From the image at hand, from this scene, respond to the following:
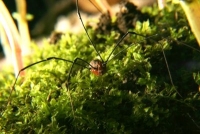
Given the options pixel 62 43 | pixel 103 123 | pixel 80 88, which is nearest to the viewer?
pixel 103 123

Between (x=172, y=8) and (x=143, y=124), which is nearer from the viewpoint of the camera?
(x=143, y=124)

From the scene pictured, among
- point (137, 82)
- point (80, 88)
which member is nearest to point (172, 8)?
point (137, 82)

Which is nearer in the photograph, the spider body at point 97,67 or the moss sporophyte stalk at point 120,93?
the moss sporophyte stalk at point 120,93

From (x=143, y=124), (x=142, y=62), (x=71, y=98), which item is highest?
(x=142, y=62)

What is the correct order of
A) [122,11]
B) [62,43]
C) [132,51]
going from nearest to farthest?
[132,51] < [122,11] < [62,43]

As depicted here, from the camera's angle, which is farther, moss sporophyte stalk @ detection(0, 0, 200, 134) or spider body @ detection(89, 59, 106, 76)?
spider body @ detection(89, 59, 106, 76)

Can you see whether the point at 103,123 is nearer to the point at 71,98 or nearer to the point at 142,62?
the point at 71,98

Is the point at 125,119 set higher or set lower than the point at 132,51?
lower

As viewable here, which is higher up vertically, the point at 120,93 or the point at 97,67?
the point at 97,67
